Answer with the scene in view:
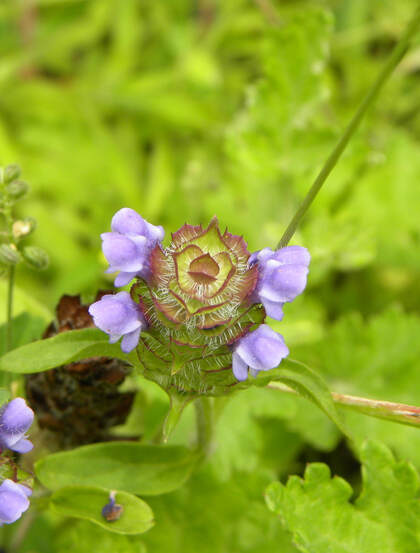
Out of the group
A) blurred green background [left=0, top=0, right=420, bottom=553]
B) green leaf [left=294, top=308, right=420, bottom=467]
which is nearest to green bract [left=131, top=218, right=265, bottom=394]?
blurred green background [left=0, top=0, right=420, bottom=553]

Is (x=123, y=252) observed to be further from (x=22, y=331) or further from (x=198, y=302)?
(x=22, y=331)

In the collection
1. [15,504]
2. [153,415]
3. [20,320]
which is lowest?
[153,415]

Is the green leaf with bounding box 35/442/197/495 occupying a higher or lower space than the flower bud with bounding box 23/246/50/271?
lower

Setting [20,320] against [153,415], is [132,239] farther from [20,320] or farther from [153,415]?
[153,415]

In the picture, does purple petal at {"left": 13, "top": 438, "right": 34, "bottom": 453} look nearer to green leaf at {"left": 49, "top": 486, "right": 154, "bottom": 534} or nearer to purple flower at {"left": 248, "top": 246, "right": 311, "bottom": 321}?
green leaf at {"left": 49, "top": 486, "right": 154, "bottom": 534}

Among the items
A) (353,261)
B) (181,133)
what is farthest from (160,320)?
(181,133)
